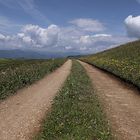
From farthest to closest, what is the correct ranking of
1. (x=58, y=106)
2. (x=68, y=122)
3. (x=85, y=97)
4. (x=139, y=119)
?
(x=85, y=97) → (x=58, y=106) → (x=139, y=119) → (x=68, y=122)

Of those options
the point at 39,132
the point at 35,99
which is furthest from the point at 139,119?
the point at 35,99

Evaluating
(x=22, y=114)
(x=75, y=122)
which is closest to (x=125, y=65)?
(x=22, y=114)

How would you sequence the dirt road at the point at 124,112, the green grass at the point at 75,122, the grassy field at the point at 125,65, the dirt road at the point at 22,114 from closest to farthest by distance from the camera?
the green grass at the point at 75,122, the dirt road at the point at 22,114, the dirt road at the point at 124,112, the grassy field at the point at 125,65

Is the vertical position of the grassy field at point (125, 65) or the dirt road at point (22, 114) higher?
the dirt road at point (22, 114)

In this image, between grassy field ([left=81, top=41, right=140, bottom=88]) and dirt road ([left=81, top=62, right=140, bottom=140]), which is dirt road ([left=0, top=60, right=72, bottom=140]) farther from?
grassy field ([left=81, top=41, right=140, bottom=88])

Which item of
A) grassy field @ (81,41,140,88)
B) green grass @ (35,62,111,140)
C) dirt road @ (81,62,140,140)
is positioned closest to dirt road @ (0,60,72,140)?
green grass @ (35,62,111,140)

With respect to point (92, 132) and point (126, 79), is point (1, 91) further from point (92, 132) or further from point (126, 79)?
point (126, 79)

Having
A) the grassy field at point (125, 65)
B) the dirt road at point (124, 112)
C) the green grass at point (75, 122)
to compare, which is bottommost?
the grassy field at point (125, 65)

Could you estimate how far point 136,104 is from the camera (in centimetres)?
2325

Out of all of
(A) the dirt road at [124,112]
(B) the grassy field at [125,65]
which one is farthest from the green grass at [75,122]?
(B) the grassy field at [125,65]

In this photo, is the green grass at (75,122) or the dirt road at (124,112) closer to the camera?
the green grass at (75,122)

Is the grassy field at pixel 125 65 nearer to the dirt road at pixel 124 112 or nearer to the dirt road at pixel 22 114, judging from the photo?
the dirt road at pixel 124 112

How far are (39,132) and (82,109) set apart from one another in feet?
15.9

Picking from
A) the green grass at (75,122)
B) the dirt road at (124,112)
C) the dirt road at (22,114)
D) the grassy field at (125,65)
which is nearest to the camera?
the green grass at (75,122)
